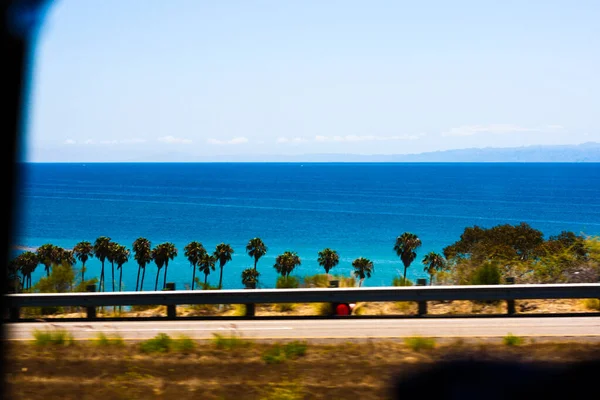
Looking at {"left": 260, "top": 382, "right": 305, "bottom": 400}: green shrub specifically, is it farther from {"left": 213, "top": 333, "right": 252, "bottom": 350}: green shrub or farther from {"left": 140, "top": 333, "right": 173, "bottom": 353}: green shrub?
{"left": 140, "top": 333, "right": 173, "bottom": 353}: green shrub

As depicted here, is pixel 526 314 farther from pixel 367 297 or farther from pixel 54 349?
pixel 54 349

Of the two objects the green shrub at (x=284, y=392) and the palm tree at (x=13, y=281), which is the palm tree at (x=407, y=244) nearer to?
the palm tree at (x=13, y=281)

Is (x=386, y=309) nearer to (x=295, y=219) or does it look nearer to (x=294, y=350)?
(x=294, y=350)

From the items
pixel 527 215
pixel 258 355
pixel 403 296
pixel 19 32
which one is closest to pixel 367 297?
pixel 403 296

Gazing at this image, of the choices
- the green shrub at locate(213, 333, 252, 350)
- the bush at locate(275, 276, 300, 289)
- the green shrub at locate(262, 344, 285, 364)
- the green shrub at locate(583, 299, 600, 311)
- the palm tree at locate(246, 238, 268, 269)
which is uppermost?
the palm tree at locate(246, 238, 268, 269)

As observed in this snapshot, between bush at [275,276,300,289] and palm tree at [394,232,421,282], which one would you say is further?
palm tree at [394,232,421,282]

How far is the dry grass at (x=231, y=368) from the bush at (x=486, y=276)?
6102 millimetres

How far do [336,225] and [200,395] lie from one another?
105m

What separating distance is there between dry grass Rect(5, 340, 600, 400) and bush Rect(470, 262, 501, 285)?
610 centimetres

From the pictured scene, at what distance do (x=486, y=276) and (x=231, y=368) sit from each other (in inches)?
351

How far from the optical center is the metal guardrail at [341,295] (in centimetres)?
1176

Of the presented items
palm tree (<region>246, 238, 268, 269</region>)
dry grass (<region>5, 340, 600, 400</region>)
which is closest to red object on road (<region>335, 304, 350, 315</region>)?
dry grass (<region>5, 340, 600, 400</region>)

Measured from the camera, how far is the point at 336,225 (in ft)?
365

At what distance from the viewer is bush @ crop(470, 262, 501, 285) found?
14.4 meters
